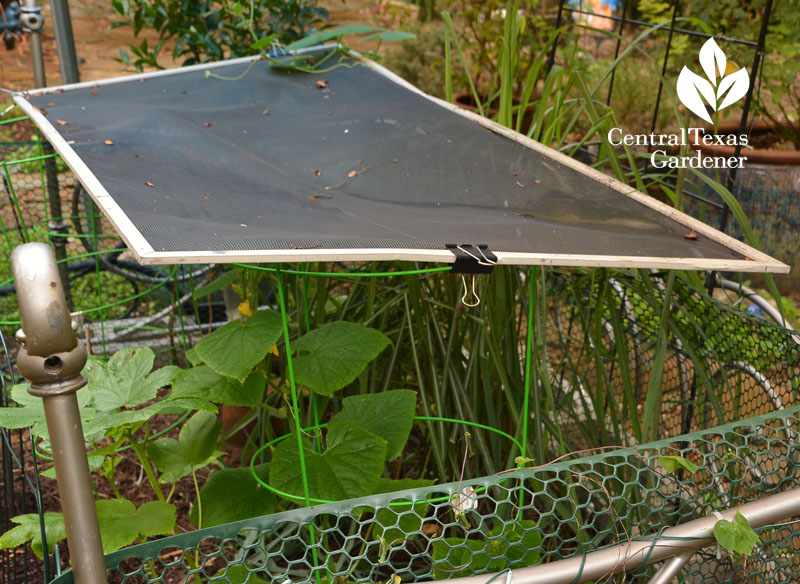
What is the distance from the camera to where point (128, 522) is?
94cm

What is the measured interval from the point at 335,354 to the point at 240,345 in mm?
148

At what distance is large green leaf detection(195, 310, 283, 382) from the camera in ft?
3.22

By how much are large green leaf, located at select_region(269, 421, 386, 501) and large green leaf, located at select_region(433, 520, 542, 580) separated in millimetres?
231

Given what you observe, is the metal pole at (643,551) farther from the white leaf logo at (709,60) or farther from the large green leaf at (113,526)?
the white leaf logo at (709,60)

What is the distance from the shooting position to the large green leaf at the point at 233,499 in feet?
3.87

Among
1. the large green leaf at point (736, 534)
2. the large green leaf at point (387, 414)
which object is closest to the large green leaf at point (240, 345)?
the large green leaf at point (387, 414)

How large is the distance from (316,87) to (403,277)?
0.47 meters

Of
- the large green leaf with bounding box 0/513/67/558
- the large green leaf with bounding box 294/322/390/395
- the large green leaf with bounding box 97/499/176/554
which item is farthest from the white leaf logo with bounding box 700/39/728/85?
the large green leaf with bounding box 0/513/67/558

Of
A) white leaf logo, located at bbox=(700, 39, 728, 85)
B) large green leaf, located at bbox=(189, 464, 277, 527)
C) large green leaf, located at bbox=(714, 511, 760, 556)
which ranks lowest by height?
large green leaf, located at bbox=(189, 464, 277, 527)

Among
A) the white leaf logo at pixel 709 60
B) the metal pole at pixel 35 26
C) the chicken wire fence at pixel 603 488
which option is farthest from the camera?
the metal pole at pixel 35 26

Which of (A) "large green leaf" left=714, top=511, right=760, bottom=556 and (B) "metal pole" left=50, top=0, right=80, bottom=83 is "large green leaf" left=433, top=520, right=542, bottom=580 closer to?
(A) "large green leaf" left=714, top=511, right=760, bottom=556

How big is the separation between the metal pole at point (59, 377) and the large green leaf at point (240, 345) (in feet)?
1.18

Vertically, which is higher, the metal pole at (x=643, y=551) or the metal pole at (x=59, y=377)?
the metal pole at (x=59, y=377)

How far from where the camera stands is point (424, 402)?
138 centimetres
